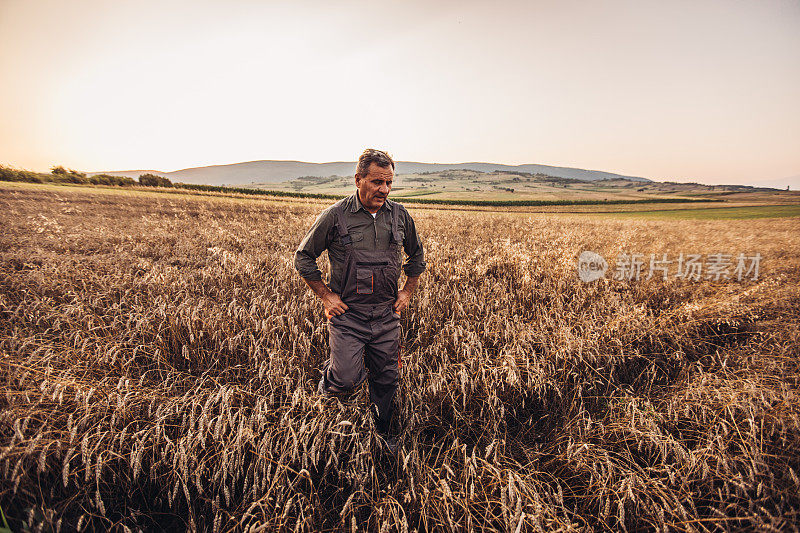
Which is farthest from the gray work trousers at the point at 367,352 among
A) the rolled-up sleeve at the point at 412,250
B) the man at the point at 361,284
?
the rolled-up sleeve at the point at 412,250

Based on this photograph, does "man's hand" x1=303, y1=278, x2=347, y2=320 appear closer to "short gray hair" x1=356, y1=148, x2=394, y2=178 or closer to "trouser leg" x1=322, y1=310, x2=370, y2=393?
"trouser leg" x1=322, y1=310, x2=370, y2=393

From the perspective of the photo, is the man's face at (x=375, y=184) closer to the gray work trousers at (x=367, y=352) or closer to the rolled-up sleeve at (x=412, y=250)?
the rolled-up sleeve at (x=412, y=250)

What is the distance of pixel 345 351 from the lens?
8.89 feet

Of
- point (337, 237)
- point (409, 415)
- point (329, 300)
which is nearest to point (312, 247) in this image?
point (337, 237)

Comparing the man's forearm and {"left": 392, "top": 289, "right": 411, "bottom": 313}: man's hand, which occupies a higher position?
the man's forearm

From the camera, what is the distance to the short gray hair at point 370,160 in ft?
8.46

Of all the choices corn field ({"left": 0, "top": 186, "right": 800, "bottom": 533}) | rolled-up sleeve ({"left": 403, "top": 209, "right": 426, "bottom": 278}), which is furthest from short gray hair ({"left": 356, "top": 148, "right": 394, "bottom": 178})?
corn field ({"left": 0, "top": 186, "right": 800, "bottom": 533})

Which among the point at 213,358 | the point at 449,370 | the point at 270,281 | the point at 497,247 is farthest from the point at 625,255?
the point at 213,358

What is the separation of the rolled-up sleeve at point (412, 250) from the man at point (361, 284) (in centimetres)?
18

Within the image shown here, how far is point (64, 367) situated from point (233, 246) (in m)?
6.87

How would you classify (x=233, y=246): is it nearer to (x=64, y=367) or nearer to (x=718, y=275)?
(x=64, y=367)

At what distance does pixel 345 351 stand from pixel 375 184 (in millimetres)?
1535

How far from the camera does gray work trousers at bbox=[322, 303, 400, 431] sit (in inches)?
107

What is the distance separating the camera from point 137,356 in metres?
3.35
